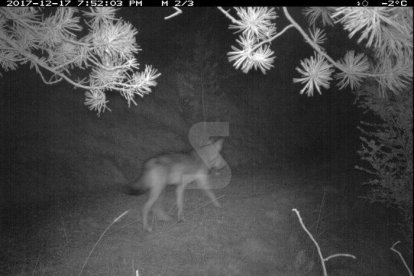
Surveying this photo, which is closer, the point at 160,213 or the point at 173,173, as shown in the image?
the point at 173,173

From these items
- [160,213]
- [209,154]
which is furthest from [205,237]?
[209,154]

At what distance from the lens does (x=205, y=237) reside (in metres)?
4.66

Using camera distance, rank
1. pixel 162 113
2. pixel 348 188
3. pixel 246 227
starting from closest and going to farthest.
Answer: pixel 246 227 < pixel 348 188 < pixel 162 113

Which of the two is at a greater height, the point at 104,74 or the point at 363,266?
the point at 104,74

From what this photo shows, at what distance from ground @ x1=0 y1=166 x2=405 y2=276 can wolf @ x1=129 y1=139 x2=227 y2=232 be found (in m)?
0.42

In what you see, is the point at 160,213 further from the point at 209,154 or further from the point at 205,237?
the point at 209,154

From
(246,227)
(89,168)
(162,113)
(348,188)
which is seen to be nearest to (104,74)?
(246,227)

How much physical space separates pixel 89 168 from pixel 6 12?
5416 millimetres

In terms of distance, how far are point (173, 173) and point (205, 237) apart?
102 cm

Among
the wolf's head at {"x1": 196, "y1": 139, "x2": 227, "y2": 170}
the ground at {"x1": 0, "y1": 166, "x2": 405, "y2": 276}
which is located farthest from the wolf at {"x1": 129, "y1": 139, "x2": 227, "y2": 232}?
the ground at {"x1": 0, "y1": 166, "x2": 405, "y2": 276}

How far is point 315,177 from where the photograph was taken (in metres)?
7.96

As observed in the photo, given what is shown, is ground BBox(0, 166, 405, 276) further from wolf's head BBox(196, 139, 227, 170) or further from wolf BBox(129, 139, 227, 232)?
wolf's head BBox(196, 139, 227, 170)

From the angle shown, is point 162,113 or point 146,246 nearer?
point 146,246

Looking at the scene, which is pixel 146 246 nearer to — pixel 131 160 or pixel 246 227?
pixel 246 227
